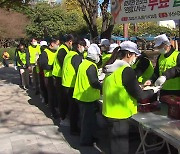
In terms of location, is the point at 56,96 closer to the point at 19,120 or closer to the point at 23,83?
the point at 19,120

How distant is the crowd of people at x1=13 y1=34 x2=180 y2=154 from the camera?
3.58m

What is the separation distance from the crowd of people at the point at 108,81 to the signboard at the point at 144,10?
44 centimetres

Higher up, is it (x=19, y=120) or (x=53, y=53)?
(x=53, y=53)

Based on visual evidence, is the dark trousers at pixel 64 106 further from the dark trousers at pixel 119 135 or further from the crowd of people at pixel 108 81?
the dark trousers at pixel 119 135

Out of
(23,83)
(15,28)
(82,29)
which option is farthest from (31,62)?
(15,28)

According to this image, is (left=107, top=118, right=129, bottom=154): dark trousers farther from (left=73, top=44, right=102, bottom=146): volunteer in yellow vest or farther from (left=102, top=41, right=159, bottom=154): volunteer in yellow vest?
(left=73, top=44, right=102, bottom=146): volunteer in yellow vest

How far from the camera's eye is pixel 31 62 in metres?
10.6

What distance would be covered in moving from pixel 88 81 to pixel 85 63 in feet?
0.89

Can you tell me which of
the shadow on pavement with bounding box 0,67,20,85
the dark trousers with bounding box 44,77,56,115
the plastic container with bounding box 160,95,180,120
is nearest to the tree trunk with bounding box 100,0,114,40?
the dark trousers with bounding box 44,77,56,115

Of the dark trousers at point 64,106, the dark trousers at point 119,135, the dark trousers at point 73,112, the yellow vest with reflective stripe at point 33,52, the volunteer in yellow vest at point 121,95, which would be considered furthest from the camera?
A: the yellow vest with reflective stripe at point 33,52

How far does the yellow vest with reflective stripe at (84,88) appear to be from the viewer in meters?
4.82

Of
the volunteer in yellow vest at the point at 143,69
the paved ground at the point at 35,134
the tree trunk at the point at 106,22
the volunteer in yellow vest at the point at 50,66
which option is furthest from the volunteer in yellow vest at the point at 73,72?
the tree trunk at the point at 106,22

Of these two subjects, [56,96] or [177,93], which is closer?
[177,93]

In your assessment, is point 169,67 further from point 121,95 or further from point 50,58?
point 50,58
